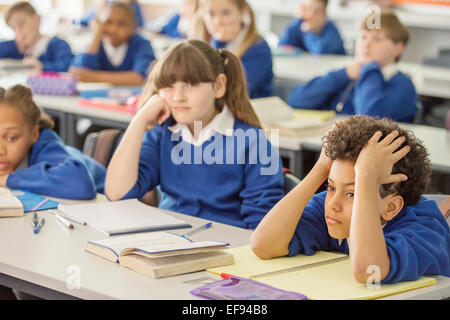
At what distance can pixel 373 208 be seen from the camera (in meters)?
1.47

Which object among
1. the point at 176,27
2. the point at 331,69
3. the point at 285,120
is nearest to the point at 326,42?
the point at 331,69

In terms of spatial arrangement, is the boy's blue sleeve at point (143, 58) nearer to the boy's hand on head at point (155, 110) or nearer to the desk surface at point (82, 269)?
the boy's hand on head at point (155, 110)

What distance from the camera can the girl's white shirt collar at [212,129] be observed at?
7.48 feet

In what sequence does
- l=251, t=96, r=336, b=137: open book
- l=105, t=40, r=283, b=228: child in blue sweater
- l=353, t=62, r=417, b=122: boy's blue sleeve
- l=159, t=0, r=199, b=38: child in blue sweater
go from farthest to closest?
1. l=159, t=0, r=199, b=38: child in blue sweater
2. l=353, t=62, r=417, b=122: boy's blue sleeve
3. l=251, t=96, r=336, b=137: open book
4. l=105, t=40, r=283, b=228: child in blue sweater

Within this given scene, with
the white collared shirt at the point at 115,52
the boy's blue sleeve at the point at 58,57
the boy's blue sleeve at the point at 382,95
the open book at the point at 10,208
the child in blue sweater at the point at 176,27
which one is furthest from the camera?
the child in blue sweater at the point at 176,27

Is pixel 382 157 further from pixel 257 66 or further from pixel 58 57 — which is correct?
pixel 58 57

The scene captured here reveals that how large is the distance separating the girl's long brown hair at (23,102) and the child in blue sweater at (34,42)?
8.23ft

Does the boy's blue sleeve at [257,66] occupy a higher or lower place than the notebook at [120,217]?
higher

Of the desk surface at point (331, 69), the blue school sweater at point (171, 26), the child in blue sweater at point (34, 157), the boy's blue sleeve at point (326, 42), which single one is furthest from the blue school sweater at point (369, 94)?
the blue school sweater at point (171, 26)

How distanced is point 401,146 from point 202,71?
0.87 meters

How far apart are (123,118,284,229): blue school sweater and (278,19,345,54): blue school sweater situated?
4.35m

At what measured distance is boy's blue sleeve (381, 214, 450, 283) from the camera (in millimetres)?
1488

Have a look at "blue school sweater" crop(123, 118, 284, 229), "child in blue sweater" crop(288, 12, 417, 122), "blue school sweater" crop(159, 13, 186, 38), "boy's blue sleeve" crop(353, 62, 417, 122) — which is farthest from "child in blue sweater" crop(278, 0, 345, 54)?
"blue school sweater" crop(123, 118, 284, 229)

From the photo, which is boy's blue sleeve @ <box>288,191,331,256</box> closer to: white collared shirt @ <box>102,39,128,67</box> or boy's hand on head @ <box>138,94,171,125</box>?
boy's hand on head @ <box>138,94,171,125</box>
